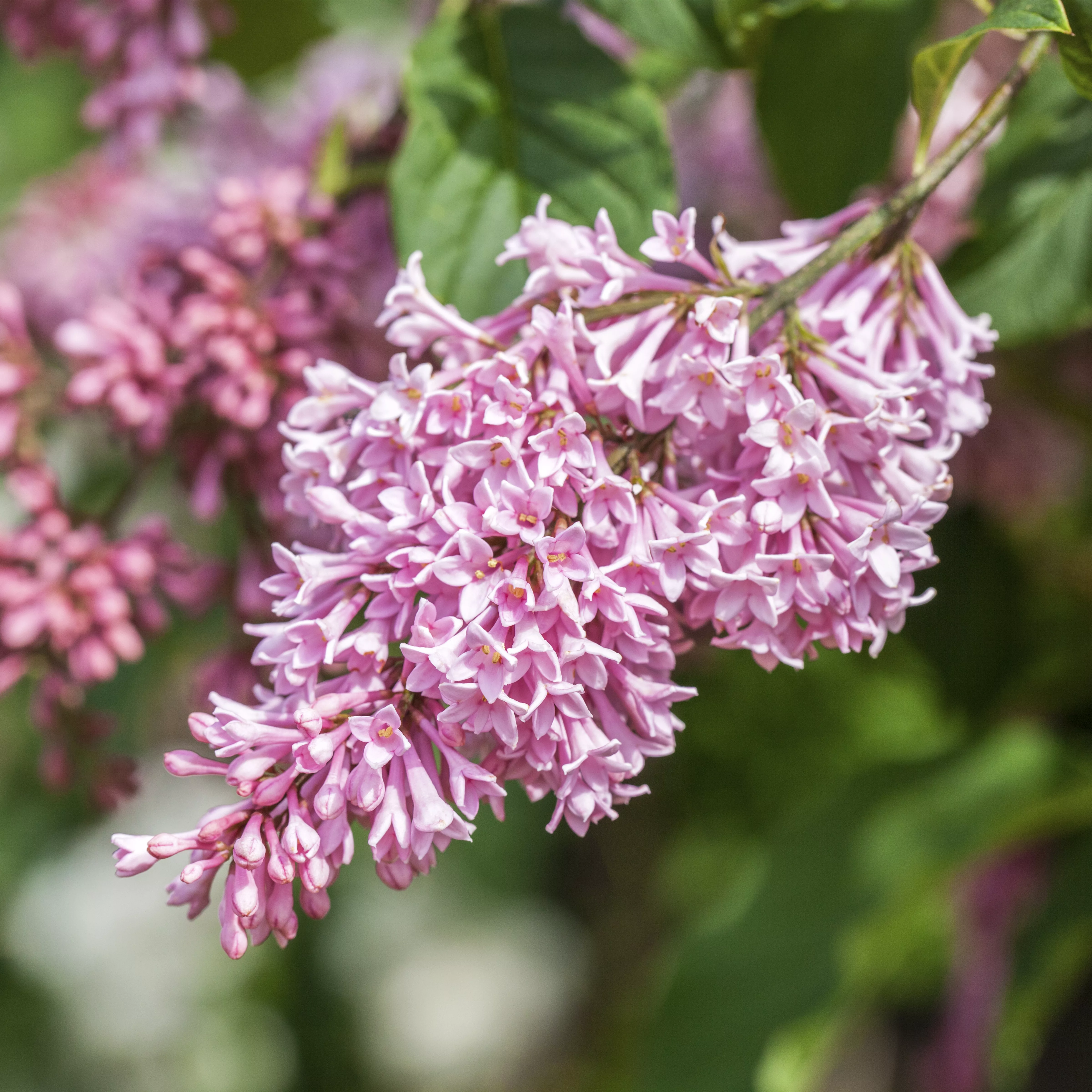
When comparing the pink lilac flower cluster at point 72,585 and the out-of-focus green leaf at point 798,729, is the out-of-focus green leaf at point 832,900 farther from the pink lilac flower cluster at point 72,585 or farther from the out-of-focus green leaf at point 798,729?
the pink lilac flower cluster at point 72,585

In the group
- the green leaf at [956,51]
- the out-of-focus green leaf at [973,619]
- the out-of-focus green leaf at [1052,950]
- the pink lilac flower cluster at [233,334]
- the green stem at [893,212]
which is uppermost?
the green leaf at [956,51]

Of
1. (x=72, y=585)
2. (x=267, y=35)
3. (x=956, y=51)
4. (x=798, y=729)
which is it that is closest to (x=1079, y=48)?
(x=956, y=51)

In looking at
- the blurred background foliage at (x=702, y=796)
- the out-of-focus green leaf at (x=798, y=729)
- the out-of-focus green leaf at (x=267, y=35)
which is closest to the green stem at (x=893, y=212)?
the blurred background foliage at (x=702, y=796)

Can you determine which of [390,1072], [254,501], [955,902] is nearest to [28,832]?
[390,1072]

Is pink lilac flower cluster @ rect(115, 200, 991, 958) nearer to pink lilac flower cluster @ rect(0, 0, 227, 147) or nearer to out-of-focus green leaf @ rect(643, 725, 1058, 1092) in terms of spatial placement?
pink lilac flower cluster @ rect(0, 0, 227, 147)

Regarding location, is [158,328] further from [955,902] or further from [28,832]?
[28,832]

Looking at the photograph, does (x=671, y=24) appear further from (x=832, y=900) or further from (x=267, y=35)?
(x=832, y=900)
